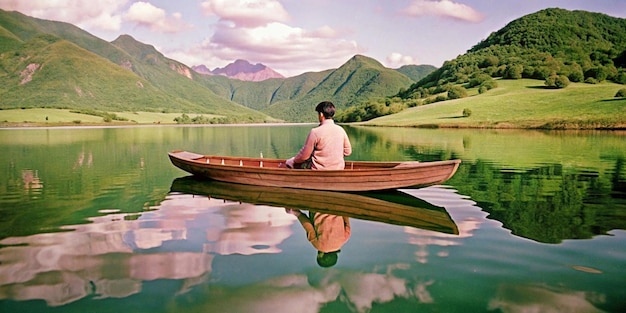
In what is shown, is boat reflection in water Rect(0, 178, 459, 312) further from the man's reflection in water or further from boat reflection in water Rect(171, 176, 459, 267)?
the man's reflection in water

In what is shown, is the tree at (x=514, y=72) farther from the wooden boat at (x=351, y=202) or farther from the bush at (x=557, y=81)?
the wooden boat at (x=351, y=202)

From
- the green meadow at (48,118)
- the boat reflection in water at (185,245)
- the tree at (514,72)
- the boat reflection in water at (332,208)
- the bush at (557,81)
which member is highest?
the tree at (514,72)

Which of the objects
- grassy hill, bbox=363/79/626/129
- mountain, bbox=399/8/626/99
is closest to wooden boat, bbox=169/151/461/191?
grassy hill, bbox=363/79/626/129

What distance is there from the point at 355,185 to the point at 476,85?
117017 mm

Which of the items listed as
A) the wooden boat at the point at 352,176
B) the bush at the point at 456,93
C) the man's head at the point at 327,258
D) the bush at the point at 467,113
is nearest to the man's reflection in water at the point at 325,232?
the man's head at the point at 327,258

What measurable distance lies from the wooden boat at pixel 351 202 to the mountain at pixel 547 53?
4073 inches

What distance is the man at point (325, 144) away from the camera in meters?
13.0

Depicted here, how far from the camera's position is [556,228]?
31.5ft

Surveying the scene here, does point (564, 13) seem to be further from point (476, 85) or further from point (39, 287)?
point (39, 287)

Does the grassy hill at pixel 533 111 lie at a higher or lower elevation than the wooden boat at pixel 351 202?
higher

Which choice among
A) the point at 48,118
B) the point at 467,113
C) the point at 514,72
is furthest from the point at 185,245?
the point at 48,118

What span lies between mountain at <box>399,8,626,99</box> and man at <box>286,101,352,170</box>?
103607 millimetres

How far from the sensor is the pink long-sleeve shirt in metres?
13.1

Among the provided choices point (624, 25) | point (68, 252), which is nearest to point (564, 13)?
point (624, 25)
